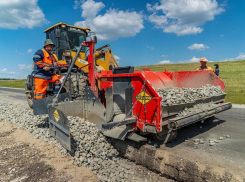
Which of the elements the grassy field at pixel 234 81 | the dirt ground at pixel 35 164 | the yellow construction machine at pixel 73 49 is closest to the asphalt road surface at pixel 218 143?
the dirt ground at pixel 35 164

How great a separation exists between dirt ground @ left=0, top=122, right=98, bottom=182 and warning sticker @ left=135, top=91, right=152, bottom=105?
1.49 meters

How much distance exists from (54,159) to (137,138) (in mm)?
1557

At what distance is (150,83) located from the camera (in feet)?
11.4

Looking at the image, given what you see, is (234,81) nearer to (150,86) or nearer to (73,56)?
(73,56)

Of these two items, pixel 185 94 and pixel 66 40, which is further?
pixel 66 40

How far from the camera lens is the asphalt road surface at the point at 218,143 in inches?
128

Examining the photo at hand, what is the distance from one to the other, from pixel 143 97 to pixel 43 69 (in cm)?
285

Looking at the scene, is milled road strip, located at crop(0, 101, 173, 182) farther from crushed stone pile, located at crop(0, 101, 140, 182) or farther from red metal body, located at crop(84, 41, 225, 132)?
red metal body, located at crop(84, 41, 225, 132)

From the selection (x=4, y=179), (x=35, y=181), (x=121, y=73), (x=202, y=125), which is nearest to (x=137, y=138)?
(x=121, y=73)

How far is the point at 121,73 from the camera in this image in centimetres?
405

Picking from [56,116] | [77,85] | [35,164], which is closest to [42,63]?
[77,85]

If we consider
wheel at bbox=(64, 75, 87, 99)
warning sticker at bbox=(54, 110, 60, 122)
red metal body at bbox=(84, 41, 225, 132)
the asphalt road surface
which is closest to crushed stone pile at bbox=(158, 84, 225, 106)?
red metal body at bbox=(84, 41, 225, 132)

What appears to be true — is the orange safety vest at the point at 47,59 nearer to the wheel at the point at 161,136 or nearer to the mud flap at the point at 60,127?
the mud flap at the point at 60,127

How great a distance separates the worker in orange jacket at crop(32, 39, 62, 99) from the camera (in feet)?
15.9
